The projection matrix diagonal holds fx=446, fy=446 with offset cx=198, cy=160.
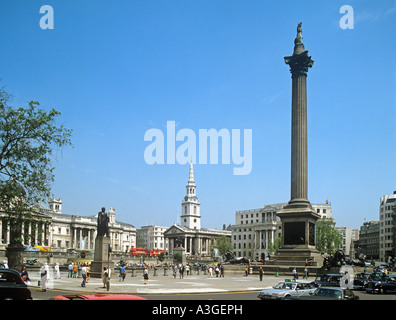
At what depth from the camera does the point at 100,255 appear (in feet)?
144

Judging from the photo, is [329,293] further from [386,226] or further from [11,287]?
[386,226]

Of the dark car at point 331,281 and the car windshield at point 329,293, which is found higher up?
the car windshield at point 329,293

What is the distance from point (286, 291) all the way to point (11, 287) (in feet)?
52.1

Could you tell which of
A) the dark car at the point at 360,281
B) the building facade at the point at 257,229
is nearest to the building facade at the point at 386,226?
the building facade at the point at 257,229

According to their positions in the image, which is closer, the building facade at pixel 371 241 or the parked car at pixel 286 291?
the parked car at pixel 286 291

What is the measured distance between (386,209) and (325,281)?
5123 inches

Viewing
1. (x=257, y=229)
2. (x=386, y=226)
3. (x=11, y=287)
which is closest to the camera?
(x=11, y=287)

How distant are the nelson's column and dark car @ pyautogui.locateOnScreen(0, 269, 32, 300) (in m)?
44.3

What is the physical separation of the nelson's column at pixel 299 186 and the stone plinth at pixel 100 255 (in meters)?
23.7

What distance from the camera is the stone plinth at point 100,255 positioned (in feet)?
142

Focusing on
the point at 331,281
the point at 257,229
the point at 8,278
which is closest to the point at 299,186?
the point at 331,281

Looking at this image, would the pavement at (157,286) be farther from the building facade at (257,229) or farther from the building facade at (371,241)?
the building facade at (371,241)
